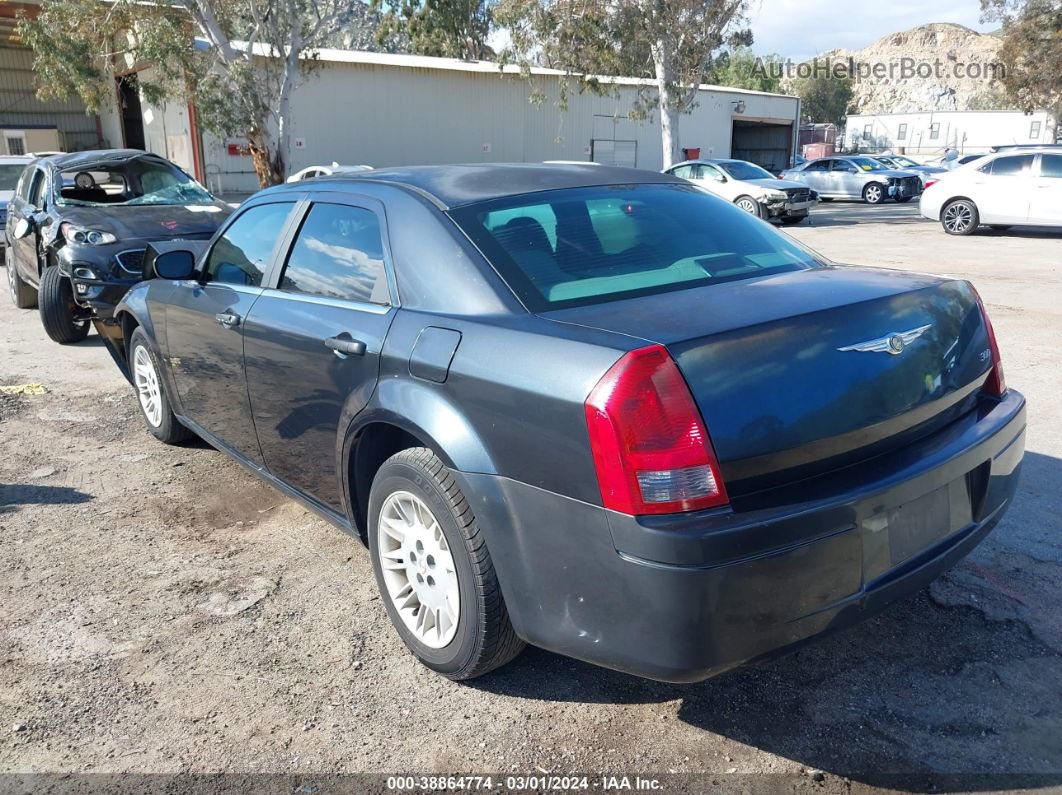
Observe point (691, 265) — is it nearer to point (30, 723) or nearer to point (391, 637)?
point (391, 637)

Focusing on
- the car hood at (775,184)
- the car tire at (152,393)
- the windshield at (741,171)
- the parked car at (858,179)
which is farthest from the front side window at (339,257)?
the parked car at (858,179)

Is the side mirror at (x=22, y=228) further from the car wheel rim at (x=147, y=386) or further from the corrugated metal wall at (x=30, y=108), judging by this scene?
the corrugated metal wall at (x=30, y=108)

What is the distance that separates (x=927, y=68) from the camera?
436ft

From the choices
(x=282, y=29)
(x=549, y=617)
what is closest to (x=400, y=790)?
(x=549, y=617)

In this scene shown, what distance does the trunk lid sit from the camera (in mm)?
2314

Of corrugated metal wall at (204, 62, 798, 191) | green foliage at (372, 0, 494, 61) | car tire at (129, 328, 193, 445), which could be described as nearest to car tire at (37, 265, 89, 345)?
car tire at (129, 328, 193, 445)

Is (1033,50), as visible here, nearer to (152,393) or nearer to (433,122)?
(433,122)

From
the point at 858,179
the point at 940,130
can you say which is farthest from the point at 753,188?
the point at 940,130

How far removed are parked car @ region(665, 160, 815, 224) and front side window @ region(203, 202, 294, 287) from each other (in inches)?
691

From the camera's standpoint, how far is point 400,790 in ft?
8.21

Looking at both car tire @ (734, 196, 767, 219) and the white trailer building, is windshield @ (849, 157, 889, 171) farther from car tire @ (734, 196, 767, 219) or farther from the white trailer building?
the white trailer building

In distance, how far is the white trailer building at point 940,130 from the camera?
54844 mm

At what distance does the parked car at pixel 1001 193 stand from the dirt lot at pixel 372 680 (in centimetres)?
1380

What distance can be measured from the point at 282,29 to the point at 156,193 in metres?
13.7
